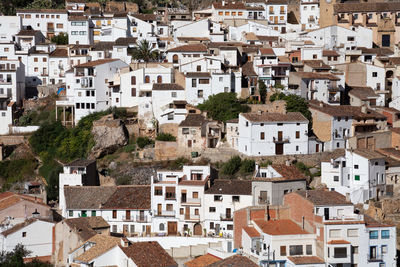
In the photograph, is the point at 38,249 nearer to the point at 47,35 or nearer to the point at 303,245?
the point at 303,245

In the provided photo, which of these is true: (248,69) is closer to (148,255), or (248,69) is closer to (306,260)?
(148,255)

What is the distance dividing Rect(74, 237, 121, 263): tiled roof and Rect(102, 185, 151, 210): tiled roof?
18.8 ft

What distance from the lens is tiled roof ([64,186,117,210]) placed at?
172ft

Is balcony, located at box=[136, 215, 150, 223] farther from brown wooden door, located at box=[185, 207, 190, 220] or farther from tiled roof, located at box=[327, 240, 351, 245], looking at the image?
tiled roof, located at box=[327, 240, 351, 245]

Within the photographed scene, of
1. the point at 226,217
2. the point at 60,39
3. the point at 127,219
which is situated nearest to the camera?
the point at 226,217

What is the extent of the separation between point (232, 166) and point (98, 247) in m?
13.3

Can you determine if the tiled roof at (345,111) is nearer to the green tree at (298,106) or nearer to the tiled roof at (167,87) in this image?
the green tree at (298,106)

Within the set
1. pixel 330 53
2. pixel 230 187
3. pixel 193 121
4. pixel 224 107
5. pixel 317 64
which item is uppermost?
pixel 330 53

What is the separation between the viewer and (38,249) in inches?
1945

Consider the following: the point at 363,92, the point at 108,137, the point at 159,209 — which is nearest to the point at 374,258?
the point at 159,209

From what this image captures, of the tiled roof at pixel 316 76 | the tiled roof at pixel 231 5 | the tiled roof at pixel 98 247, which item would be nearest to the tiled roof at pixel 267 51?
the tiled roof at pixel 316 76

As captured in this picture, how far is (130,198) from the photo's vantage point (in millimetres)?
52469

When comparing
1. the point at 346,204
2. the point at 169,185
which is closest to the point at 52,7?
the point at 169,185

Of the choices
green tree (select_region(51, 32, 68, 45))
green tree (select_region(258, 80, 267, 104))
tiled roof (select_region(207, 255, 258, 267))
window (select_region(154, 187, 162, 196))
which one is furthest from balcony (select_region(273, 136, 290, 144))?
green tree (select_region(51, 32, 68, 45))
